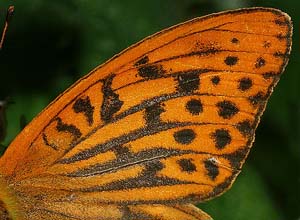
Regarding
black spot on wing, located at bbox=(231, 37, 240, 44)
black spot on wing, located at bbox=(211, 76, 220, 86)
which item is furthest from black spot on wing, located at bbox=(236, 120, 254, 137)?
black spot on wing, located at bbox=(231, 37, 240, 44)

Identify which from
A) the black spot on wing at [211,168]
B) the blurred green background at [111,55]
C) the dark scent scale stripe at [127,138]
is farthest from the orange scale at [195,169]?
the blurred green background at [111,55]

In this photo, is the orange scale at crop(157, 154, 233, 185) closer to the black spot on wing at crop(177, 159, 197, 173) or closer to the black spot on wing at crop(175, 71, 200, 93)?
the black spot on wing at crop(177, 159, 197, 173)

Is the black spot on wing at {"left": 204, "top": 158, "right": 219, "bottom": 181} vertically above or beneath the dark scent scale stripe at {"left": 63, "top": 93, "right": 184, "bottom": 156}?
beneath

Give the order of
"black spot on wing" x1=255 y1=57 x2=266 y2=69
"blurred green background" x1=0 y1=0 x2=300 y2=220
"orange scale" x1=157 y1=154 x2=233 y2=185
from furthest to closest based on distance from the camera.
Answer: "blurred green background" x1=0 y1=0 x2=300 y2=220
"orange scale" x1=157 y1=154 x2=233 y2=185
"black spot on wing" x1=255 y1=57 x2=266 y2=69

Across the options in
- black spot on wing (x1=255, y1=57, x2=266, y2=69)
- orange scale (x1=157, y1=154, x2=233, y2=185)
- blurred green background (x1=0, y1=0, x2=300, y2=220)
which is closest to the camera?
black spot on wing (x1=255, y1=57, x2=266, y2=69)

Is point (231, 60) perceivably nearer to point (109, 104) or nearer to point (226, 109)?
point (226, 109)

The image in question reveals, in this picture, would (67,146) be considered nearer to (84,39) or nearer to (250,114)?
(250,114)

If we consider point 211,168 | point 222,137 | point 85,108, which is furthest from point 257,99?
point 85,108

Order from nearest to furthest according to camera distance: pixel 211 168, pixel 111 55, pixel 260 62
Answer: pixel 260 62, pixel 211 168, pixel 111 55
